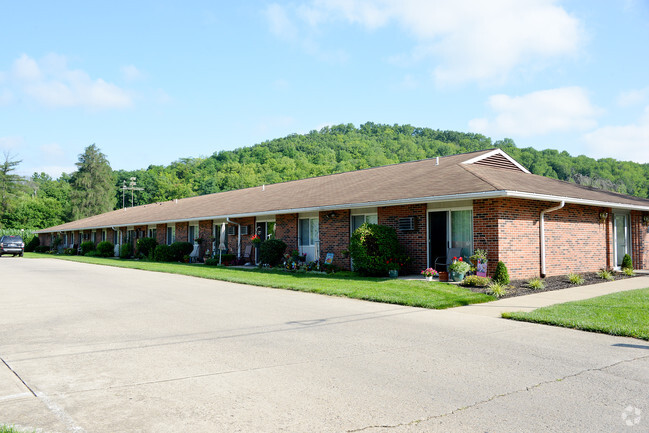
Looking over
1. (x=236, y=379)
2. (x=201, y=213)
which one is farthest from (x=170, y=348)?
(x=201, y=213)

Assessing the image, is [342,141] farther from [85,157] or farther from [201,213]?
[85,157]

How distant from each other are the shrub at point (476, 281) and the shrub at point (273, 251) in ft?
29.4

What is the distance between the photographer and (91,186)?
80062mm

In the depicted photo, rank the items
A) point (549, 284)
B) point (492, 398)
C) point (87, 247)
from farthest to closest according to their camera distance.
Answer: point (87, 247), point (549, 284), point (492, 398)

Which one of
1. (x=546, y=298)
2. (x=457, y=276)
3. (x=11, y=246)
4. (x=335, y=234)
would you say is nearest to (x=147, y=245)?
(x=11, y=246)

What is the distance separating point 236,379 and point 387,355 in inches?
77.9

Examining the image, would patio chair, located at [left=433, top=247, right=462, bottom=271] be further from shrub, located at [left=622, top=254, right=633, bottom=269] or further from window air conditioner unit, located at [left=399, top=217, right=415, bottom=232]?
shrub, located at [left=622, top=254, right=633, bottom=269]

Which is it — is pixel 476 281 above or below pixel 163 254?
below

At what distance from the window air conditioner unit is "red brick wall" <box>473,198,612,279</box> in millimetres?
2223

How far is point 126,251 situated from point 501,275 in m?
27.0

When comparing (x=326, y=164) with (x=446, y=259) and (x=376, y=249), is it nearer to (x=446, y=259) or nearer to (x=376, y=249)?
(x=376, y=249)

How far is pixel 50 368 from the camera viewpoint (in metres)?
5.52

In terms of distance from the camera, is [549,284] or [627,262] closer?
[549,284]

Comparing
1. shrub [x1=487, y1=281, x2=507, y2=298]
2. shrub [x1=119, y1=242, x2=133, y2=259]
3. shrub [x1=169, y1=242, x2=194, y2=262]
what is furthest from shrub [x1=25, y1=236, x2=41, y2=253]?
shrub [x1=487, y1=281, x2=507, y2=298]
